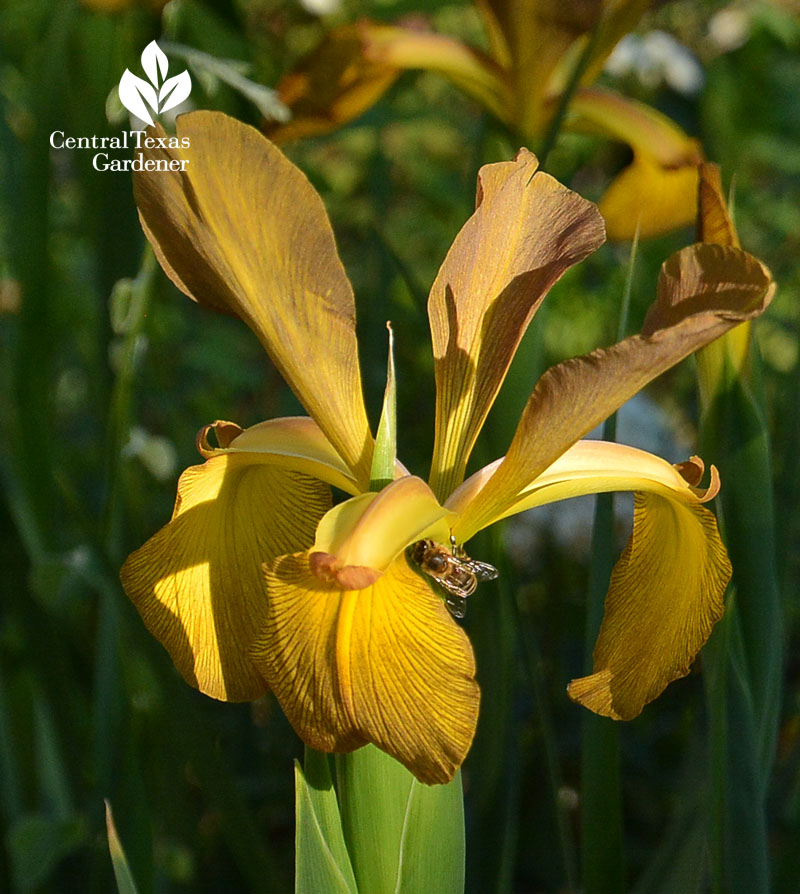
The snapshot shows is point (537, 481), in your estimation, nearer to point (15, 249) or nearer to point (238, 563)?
point (238, 563)

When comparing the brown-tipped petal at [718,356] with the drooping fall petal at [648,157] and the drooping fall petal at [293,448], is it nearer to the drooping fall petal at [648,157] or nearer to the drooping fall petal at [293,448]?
the drooping fall petal at [293,448]

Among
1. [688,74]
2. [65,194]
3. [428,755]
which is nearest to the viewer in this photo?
[428,755]

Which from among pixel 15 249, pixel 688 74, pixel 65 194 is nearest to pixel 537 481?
pixel 15 249

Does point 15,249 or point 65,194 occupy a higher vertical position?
point 65,194

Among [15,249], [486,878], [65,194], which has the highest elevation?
[65,194]

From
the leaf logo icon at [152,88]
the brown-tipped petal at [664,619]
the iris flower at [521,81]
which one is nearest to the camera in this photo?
the brown-tipped petal at [664,619]

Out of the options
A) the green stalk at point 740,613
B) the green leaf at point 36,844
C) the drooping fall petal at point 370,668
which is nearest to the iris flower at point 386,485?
the drooping fall petal at point 370,668

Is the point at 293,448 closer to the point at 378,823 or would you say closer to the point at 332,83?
the point at 378,823

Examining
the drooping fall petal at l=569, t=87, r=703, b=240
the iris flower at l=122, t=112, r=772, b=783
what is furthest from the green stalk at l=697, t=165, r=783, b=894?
the drooping fall petal at l=569, t=87, r=703, b=240
